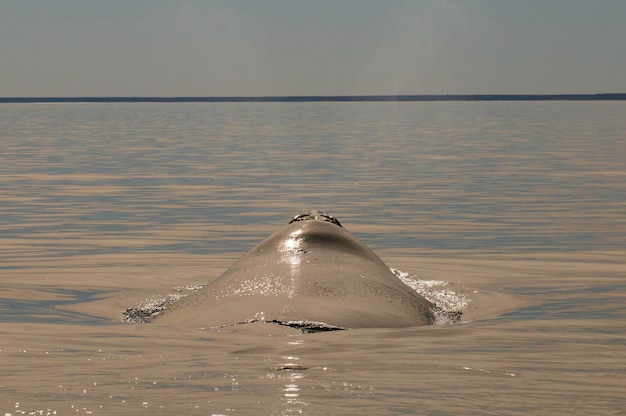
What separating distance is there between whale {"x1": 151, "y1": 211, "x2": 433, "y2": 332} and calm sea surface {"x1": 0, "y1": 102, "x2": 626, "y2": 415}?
0.47 m

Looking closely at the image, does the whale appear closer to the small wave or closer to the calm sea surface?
the small wave

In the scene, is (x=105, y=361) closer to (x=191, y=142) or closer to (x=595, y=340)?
(x=595, y=340)

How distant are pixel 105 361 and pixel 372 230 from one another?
1585 cm

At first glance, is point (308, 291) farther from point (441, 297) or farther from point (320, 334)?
point (441, 297)

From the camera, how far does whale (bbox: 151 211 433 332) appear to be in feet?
42.4

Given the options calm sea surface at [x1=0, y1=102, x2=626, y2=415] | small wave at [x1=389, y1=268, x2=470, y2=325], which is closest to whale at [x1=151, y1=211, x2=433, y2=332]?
small wave at [x1=389, y1=268, x2=470, y2=325]

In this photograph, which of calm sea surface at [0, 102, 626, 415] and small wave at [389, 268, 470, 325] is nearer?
calm sea surface at [0, 102, 626, 415]

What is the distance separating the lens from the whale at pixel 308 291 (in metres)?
12.9

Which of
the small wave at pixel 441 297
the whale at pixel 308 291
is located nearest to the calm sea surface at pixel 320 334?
the small wave at pixel 441 297

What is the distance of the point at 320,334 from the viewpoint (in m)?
12.1

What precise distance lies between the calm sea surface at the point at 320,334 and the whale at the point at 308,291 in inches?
18.5

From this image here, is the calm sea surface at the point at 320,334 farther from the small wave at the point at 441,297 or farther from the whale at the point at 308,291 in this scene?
the whale at the point at 308,291

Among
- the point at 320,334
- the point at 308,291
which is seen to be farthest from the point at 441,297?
the point at 320,334

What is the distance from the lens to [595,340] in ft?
42.1
